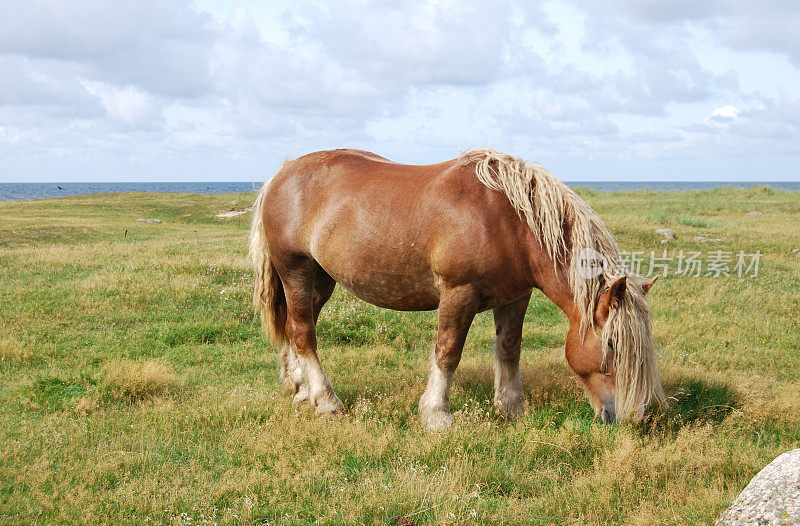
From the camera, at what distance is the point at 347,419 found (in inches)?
223

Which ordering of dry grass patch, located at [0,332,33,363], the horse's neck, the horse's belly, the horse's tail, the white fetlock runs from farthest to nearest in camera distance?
dry grass patch, located at [0,332,33,363], the horse's tail, the white fetlock, the horse's belly, the horse's neck

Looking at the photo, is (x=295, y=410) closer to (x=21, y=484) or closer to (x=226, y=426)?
(x=226, y=426)

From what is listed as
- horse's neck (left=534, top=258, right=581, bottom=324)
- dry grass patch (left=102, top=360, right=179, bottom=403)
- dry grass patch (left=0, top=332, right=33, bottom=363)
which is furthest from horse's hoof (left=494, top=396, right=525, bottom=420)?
dry grass patch (left=0, top=332, right=33, bottom=363)

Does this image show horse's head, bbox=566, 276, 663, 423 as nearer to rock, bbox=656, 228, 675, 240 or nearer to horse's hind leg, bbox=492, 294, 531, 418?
horse's hind leg, bbox=492, 294, 531, 418

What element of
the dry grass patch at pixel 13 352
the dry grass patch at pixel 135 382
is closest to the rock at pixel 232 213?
the dry grass patch at pixel 13 352

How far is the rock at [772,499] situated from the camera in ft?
10.6

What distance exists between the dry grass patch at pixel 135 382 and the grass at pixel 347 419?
0.08ft

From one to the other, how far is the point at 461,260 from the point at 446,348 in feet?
2.81

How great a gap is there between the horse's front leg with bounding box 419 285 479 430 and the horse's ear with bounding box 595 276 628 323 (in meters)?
1.04

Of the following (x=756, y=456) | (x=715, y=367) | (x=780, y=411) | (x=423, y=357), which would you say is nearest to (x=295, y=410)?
(x=423, y=357)

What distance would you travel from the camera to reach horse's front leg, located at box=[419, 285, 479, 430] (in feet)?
17.6

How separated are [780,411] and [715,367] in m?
1.78

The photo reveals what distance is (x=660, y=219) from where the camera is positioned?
22375 millimetres

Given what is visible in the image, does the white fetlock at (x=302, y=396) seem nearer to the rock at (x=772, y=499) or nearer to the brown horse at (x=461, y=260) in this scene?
the brown horse at (x=461, y=260)
